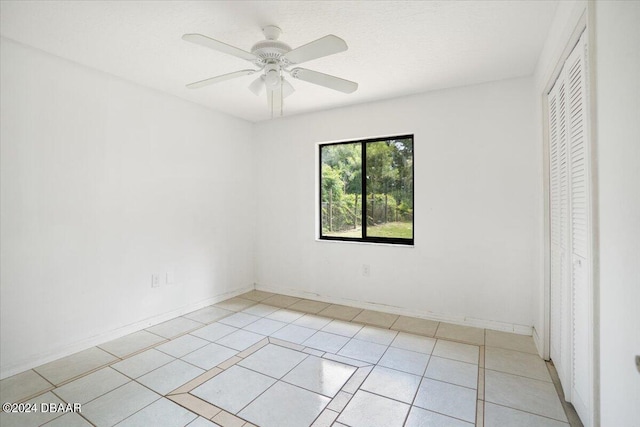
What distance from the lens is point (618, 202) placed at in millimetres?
1020

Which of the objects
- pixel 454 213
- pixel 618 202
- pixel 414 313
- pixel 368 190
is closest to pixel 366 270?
pixel 414 313

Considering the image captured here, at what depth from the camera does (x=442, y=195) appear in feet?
10.1

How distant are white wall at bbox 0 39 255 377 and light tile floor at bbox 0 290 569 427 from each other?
33 centimetres

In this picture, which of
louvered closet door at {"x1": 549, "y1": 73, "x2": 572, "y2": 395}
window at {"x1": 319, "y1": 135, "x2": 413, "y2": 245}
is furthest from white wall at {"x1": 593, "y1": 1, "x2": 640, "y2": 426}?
window at {"x1": 319, "y1": 135, "x2": 413, "y2": 245}

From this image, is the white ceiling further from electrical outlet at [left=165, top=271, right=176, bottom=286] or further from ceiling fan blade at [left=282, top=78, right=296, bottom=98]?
electrical outlet at [left=165, top=271, right=176, bottom=286]

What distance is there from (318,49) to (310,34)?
1.63 feet

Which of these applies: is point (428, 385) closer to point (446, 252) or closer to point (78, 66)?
point (446, 252)

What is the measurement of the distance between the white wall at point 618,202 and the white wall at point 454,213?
1589 mm

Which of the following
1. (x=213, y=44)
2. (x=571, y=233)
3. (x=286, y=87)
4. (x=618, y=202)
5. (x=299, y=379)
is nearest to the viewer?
(x=618, y=202)

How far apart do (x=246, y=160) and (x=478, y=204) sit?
9.67 ft

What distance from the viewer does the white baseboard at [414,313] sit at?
2.81m

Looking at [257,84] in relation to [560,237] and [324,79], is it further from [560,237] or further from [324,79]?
[560,237]

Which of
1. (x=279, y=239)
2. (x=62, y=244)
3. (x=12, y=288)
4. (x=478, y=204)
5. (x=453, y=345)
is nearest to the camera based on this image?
(x=12, y=288)

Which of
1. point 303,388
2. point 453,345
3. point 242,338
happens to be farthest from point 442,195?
point 242,338
